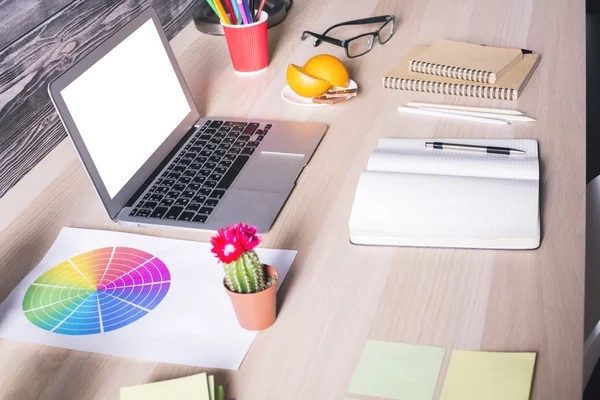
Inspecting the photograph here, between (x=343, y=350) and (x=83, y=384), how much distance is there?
0.99ft

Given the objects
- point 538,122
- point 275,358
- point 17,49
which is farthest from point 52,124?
point 538,122

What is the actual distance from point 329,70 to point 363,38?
0.28 metres

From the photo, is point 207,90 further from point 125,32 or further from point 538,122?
point 538,122

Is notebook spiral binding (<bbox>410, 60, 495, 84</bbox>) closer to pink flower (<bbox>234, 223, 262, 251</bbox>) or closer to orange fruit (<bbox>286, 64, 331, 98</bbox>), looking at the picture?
orange fruit (<bbox>286, 64, 331, 98</bbox>)

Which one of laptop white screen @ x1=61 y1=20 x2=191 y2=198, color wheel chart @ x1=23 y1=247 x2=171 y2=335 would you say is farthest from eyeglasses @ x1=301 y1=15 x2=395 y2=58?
color wheel chart @ x1=23 y1=247 x2=171 y2=335

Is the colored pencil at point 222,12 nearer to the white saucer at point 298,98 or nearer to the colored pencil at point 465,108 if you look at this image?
the white saucer at point 298,98

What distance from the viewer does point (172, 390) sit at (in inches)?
31.3

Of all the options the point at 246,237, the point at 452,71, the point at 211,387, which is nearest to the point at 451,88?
the point at 452,71

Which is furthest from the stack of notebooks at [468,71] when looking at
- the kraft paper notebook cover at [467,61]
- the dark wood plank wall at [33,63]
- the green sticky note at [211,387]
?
the green sticky note at [211,387]

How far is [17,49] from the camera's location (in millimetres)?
1224

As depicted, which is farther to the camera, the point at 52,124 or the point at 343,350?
the point at 52,124

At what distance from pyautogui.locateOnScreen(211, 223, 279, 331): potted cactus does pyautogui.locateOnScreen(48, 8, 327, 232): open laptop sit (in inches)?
8.1

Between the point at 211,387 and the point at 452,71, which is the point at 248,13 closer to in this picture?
the point at 452,71

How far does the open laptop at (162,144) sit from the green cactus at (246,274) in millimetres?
214
